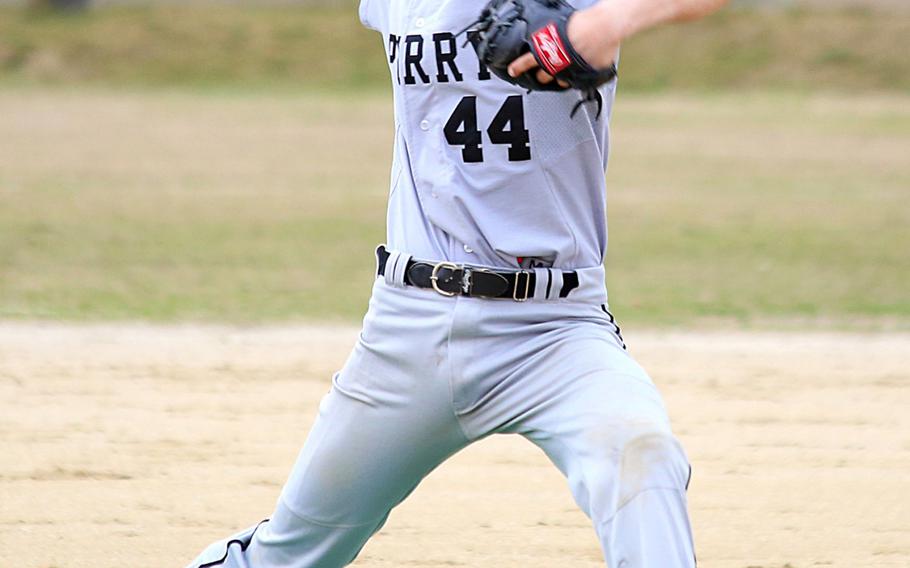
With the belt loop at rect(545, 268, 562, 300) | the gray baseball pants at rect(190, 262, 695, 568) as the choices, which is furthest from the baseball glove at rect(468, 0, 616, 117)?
the gray baseball pants at rect(190, 262, 695, 568)

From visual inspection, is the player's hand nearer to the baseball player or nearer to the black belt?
the baseball player

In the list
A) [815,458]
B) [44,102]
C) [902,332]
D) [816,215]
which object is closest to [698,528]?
[815,458]

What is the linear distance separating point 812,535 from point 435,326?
221 centimetres

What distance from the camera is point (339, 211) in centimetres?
1364

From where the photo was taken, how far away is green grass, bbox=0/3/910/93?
27109mm

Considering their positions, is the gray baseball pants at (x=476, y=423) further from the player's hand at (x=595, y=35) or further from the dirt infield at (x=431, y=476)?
the dirt infield at (x=431, y=476)

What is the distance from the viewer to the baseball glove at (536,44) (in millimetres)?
2990

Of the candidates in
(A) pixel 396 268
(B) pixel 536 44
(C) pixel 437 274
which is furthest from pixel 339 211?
(B) pixel 536 44

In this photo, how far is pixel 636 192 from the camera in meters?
15.2

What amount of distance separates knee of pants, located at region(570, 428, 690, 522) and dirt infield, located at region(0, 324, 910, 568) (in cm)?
169

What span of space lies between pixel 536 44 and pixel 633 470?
948mm

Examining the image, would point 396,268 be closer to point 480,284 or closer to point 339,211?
point 480,284

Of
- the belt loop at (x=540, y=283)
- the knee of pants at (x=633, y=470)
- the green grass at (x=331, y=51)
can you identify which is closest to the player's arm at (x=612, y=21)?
the belt loop at (x=540, y=283)

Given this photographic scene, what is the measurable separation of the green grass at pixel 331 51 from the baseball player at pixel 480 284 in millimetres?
23769
